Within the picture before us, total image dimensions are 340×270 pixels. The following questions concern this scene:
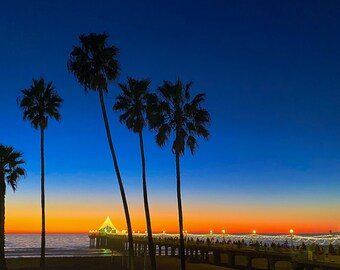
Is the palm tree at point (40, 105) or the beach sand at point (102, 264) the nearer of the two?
the palm tree at point (40, 105)

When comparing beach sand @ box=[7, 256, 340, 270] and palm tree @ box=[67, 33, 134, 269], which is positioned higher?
palm tree @ box=[67, 33, 134, 269]

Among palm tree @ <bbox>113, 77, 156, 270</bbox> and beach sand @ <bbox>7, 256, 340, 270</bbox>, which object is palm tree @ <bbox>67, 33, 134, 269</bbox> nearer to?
palm tree @ <bbox>113, 77, 156, 270</bbox>

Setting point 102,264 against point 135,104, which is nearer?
point 135,104

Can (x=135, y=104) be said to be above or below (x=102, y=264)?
above

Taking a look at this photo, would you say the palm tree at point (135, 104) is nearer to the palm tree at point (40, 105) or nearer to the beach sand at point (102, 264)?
the palm tree at point (40, 105)

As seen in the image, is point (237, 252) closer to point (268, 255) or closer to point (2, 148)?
point (268, 255)

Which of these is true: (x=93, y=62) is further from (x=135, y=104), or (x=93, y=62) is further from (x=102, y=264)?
(x=102, y=264)

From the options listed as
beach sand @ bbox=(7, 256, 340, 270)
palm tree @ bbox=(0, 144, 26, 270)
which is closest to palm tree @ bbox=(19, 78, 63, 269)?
palm tree @ bbox=(0, 144, 26, 270)

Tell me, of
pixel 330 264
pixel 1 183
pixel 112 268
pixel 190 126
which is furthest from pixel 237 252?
pixel 1 183

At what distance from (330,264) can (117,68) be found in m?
19.8

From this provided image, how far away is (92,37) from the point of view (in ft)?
97.1

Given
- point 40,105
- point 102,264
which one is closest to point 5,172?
point 40,105

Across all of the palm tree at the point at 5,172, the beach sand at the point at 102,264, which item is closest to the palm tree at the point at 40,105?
the palm tree at the point at 5,172

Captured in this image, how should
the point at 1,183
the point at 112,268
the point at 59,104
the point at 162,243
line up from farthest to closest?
1. the point at 162,243
2. the point at 112,268
3. the point at 59,104
4. the point at 1,183
